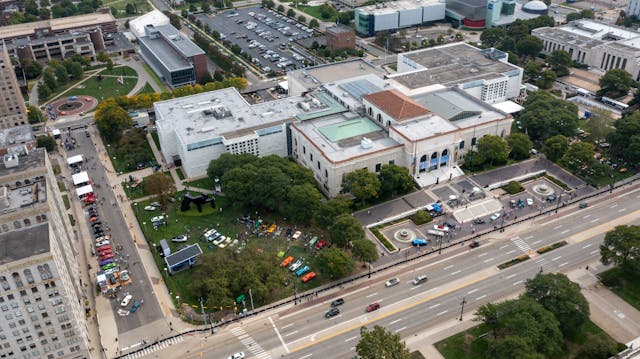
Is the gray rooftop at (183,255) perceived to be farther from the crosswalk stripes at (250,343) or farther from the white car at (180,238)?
the crosswalk stripes at (250,343)

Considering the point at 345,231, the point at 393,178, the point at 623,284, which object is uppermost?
the point at 393,178

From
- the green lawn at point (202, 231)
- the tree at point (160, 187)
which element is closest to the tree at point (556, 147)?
the green lawn at point (202, 231)

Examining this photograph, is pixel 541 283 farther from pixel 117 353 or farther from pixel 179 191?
pixel 179 191

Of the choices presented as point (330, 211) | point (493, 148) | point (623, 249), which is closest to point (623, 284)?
point (623, 249)

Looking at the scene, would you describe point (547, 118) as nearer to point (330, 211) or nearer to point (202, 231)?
point (330, 211)

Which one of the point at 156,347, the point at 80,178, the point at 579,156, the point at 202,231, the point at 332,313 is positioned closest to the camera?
the point at 156,347

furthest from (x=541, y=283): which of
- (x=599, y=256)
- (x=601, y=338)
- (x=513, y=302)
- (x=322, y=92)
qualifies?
(x=322, y=92)

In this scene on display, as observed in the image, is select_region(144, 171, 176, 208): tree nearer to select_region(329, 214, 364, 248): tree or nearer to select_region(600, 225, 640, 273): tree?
select_region(329, 214, 364, 248): tree
